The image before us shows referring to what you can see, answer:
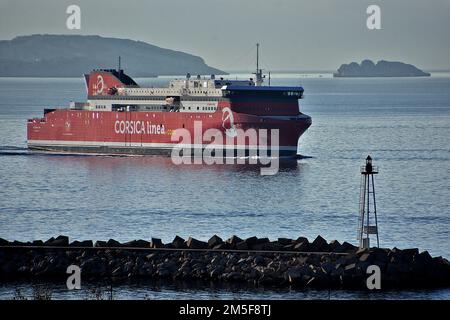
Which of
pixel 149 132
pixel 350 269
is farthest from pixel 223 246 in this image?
pixel 149 132

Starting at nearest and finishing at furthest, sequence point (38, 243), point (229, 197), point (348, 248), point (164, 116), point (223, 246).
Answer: point (348, 248)
point (223, 246)
point (38, 243)
point (229, 197)
point (164, 116)

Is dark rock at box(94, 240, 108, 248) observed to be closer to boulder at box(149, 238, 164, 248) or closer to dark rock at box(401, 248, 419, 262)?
boulder at box(149, 238, 164, 248)

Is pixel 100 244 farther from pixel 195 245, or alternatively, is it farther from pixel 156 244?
pixel 195 245

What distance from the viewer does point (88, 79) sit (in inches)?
3004

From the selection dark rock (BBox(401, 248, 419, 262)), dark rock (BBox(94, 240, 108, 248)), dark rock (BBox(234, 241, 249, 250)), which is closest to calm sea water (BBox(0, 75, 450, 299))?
dark rock (BBox(401, 248, 419, 262))

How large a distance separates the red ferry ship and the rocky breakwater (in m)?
30.9

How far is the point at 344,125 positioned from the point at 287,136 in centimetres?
3452

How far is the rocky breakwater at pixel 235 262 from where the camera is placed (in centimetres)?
3328

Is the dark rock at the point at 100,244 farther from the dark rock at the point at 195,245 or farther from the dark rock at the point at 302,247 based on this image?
the dark rock at the point at 302,247

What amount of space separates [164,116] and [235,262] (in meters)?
35.9

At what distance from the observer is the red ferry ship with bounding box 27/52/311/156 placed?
219 feet

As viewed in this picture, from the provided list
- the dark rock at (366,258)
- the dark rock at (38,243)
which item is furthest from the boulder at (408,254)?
the dark rock at (38,243)

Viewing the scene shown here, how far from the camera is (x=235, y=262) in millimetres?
34188
